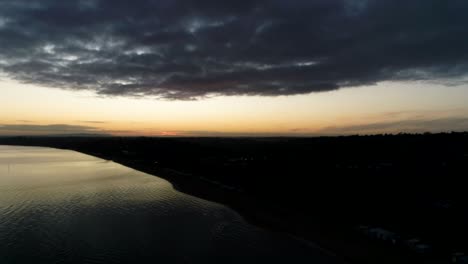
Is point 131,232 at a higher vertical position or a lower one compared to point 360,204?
lower

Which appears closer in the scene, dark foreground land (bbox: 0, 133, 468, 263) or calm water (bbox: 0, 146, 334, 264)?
calm water (bbox: 0, 146, 334, 264)

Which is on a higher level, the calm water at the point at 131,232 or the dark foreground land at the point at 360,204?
the dark foreground land at the point at 360,204

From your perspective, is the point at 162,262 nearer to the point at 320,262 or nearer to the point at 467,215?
the point at 320,262

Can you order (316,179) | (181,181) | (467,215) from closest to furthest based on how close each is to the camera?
(467,215) → (316,179) → (181,181)

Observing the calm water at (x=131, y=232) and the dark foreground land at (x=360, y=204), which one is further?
the dark foreground land at (x=360, y=204)

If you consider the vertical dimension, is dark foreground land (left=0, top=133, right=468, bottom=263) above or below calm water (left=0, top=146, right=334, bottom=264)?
above

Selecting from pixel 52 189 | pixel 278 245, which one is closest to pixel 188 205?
pixel 278 245

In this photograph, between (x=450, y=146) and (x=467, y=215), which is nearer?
(x=467, y=215)

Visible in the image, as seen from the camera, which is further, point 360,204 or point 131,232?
point 360,204
